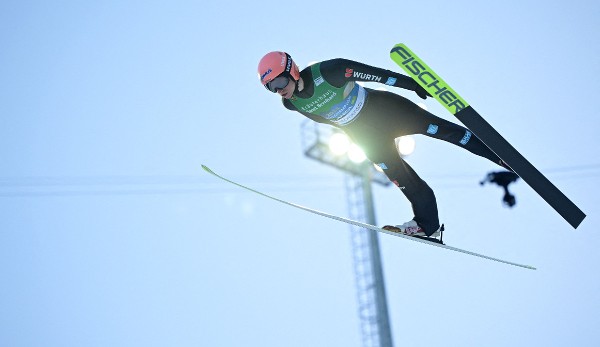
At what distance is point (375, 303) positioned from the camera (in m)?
16.7

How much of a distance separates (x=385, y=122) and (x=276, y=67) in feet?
4.17

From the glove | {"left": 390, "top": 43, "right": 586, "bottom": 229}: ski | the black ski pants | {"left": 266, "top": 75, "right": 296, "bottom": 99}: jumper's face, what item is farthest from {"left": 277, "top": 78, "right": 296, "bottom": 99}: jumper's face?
the glove

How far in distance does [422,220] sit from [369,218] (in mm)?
10091

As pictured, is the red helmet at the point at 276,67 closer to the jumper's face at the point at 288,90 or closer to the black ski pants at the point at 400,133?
the jumper's face at the point at 288,90

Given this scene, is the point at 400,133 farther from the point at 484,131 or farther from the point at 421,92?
the point at 484,131

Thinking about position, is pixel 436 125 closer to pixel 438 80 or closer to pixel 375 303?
pixel 438 80

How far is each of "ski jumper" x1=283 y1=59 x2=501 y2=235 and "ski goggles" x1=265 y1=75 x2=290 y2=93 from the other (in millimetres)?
173

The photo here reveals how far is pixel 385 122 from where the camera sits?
7.65 meters

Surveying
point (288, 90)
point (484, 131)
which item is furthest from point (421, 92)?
point (288, 90)

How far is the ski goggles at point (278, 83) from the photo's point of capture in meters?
7.32

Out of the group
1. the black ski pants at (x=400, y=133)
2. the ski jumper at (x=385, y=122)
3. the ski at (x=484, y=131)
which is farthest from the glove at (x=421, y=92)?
the black ski pants at (x=400, y=133)

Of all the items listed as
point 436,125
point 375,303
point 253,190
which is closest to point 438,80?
point 436,125

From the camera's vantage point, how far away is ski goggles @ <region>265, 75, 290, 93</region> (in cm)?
732

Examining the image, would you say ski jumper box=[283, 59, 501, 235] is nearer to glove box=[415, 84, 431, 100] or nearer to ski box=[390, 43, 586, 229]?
glove box=[415, 84, 431, 100]
